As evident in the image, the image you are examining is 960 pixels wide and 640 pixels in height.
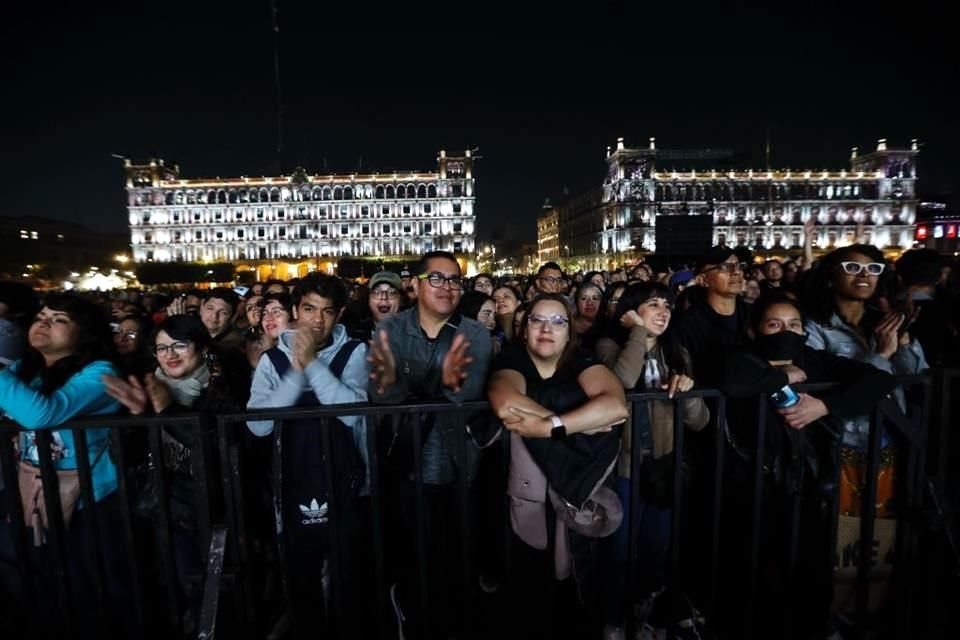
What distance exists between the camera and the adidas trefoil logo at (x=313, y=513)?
9.70 ft

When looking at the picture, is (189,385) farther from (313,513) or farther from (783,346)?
(783,346)

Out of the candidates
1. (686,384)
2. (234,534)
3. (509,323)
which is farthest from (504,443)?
(509,323)

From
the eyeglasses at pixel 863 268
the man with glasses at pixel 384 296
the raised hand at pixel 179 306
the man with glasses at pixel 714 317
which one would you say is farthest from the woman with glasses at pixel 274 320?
the eyeglasses at pixel 863 268

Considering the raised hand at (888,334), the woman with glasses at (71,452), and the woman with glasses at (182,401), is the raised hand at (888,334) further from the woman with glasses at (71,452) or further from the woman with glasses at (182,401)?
the woman with glasses at (71,452)

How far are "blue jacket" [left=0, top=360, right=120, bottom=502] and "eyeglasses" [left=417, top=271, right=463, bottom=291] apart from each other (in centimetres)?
181

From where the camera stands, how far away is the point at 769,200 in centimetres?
7331

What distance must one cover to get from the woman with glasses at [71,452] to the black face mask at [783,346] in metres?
3.58

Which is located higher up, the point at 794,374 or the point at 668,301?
the point at 668,301

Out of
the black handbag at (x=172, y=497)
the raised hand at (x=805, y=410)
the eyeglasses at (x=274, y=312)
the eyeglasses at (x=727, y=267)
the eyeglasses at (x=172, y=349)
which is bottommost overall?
the black handbag at (x=172, y=497)

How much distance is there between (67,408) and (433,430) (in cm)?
186

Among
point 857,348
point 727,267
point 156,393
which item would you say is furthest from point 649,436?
point 156,393

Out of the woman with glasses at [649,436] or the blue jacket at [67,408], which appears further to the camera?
the woman with glasses at [649,436]

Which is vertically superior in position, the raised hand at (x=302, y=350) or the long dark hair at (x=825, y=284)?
the long dark hair at (x=825, y=284)

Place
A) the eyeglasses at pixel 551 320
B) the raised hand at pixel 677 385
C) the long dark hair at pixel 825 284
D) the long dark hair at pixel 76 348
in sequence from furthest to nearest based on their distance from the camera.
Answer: the long dark hair at pixel 825 284 < the long dark hair at pixel 76 348 < the eyeglasses at pixel 551 320 < the raised hand at pixel 677 385
